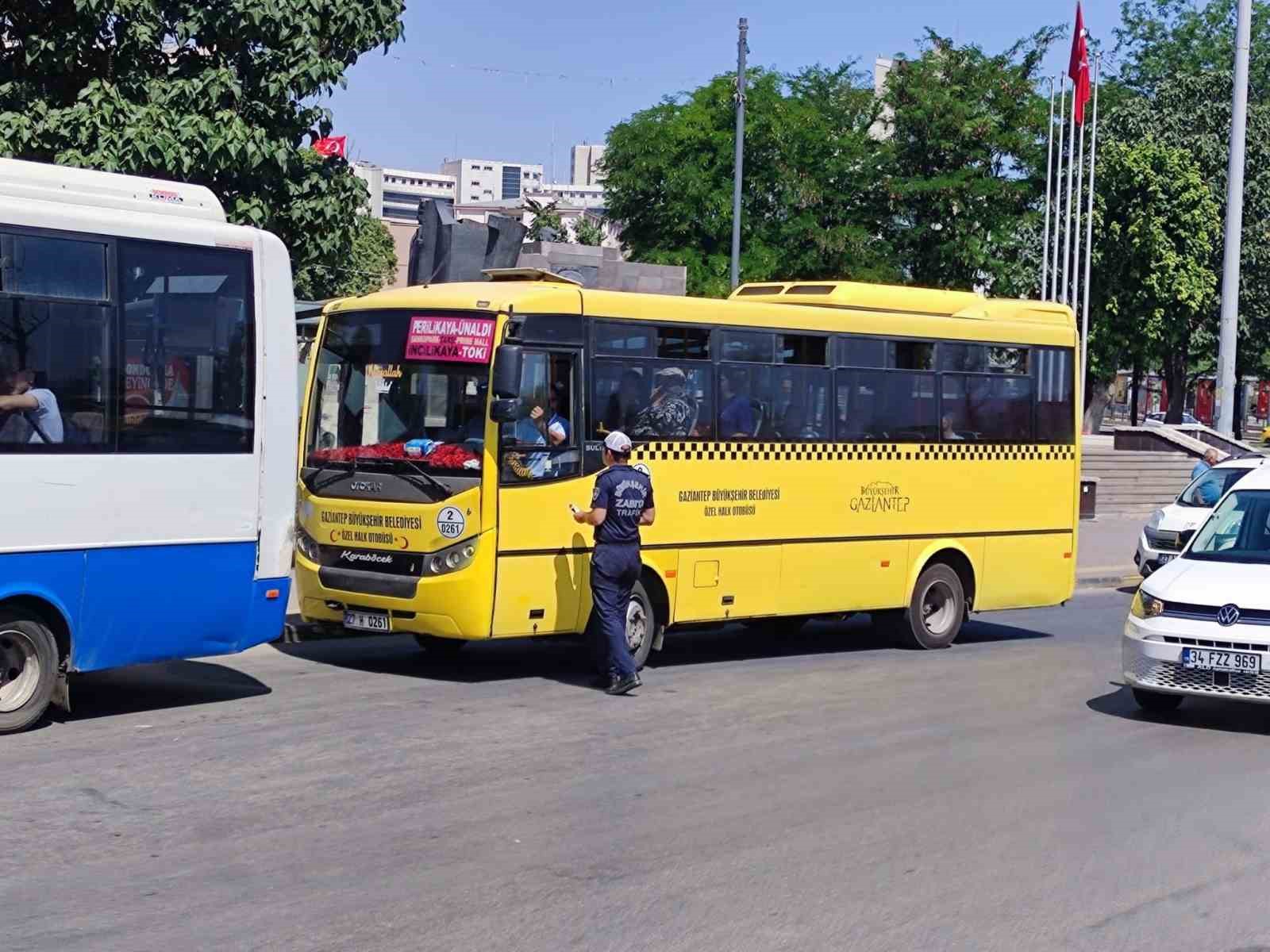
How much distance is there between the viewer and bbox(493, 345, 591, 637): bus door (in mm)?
12289

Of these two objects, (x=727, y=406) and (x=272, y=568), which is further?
(x=727, y=406)

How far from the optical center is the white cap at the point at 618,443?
39.8 ft

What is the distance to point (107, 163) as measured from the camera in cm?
1567

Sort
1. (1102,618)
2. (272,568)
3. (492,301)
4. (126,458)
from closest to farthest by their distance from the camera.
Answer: (126,458) → (272,568) → (492,301) → (1102,618)

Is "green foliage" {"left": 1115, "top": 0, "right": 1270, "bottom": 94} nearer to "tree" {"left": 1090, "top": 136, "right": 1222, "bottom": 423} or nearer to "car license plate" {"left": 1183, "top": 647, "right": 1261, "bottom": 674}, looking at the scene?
"tree" {"left": 1090, "top": 136, "right": 1222, "bottom": 423}

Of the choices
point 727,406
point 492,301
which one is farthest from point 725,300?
point 492,301

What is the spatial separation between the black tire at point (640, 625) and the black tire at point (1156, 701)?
3685mm

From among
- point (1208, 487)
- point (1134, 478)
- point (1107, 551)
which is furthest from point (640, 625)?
point (1134, 478)

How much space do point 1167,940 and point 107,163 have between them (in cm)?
1244

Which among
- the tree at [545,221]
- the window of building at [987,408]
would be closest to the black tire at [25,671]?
the window of building at [987,408]

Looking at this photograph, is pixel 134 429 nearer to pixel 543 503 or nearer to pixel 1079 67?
pixel 543 503

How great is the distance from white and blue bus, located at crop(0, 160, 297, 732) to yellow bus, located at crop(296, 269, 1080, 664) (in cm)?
147

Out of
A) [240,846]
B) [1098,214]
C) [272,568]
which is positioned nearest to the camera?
[240,846]

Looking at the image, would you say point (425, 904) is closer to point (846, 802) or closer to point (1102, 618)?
point (846, 802)
